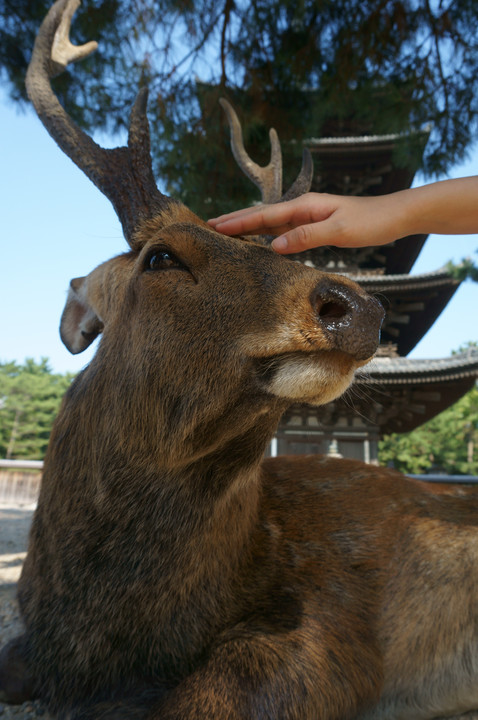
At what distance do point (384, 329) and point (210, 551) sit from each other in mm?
8837

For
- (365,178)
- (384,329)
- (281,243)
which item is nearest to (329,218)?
(281,243)

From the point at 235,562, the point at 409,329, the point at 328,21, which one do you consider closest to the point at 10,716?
the point at 235,562

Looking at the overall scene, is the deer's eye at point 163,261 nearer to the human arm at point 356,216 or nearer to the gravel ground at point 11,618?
the human arm at point 356,216

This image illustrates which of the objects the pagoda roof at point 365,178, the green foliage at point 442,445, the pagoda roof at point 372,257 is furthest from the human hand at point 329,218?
the green foliage at point 442,445

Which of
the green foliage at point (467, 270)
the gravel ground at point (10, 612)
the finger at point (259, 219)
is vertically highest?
the green foliage at point (467, 270)

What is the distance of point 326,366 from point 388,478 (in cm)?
118

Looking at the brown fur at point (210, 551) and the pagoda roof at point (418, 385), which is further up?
the pagoda roof at point (418, 385)

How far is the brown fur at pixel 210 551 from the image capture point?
1.35m

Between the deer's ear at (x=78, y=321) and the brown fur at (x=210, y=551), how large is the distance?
0.31 metres

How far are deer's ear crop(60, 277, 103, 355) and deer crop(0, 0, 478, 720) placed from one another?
0.22 m

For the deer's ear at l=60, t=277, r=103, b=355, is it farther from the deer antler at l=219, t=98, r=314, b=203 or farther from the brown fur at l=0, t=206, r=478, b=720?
the deer antler at l=219, t=98, r=314, b=203

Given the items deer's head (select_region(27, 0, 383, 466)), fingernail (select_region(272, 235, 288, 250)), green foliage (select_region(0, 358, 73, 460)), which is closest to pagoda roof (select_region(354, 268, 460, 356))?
fingernail (select_region(272, 235, 288, 250))

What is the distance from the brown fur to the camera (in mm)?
1352

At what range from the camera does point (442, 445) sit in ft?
122
